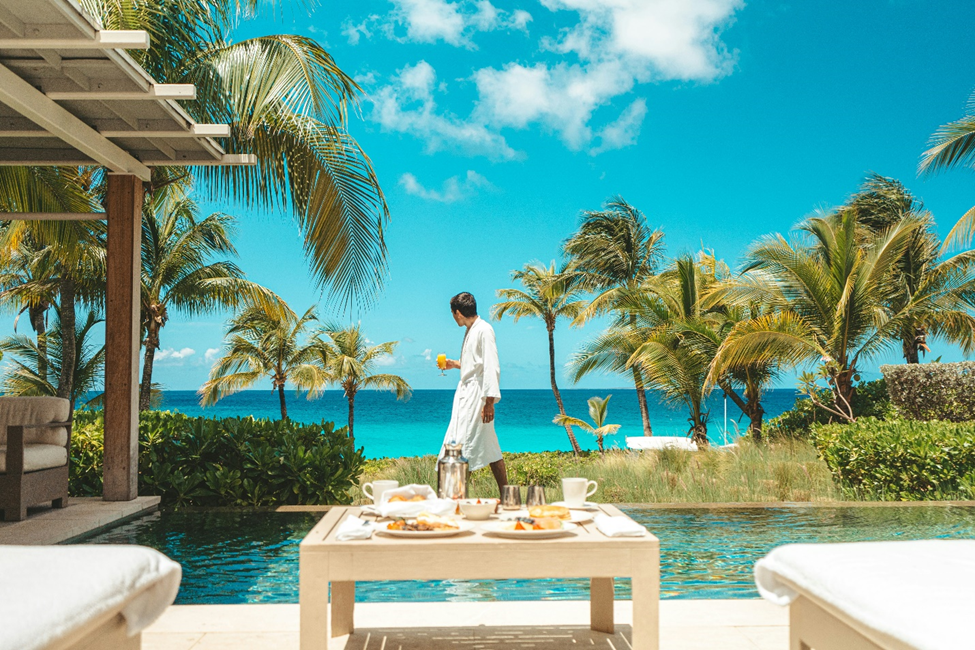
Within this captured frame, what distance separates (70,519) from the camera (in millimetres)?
5637

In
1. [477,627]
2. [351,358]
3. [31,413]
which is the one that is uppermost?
[351,358]

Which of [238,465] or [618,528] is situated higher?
[618,528]

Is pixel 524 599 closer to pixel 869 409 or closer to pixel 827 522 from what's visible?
pixel 827 522

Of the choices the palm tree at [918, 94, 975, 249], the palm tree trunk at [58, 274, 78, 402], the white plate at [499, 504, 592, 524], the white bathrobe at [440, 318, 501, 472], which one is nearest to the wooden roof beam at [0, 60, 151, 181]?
the white bathrobe at [440, 318, 501, 472]

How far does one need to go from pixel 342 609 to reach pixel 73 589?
5.29 ft

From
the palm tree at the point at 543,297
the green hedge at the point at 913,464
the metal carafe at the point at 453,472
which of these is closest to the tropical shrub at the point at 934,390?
the green hedge at the point at 913,464

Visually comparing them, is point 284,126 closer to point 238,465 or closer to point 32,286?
point 238,465

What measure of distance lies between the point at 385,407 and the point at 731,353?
4450cm

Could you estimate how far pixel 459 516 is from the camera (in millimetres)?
2838

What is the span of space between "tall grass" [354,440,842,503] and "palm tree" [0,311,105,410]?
1077 centimetres

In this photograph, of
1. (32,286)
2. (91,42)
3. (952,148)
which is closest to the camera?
(91,42)

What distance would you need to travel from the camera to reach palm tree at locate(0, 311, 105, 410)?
54.1 feet

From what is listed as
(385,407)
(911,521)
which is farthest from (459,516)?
(385,407)

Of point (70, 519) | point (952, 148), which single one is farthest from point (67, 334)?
point (952, 148)
